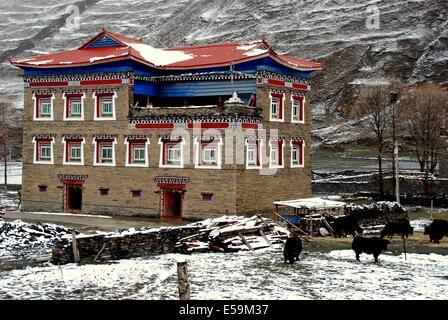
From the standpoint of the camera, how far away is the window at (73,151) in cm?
4284

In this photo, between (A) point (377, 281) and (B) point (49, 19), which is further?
(B) point (49, 19)

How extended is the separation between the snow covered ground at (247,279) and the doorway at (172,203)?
44.6ft

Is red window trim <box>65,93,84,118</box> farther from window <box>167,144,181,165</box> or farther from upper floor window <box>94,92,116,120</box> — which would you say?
window <box>167,144,181,165</box>

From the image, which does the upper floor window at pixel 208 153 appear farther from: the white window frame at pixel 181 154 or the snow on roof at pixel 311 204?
the snow on roof at pixel 311 204

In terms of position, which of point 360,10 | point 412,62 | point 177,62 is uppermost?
point 360,10

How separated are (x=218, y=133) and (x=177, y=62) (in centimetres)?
793

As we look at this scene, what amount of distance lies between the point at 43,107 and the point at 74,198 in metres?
6.75

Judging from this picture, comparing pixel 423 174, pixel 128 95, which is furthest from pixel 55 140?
pixel 423 174

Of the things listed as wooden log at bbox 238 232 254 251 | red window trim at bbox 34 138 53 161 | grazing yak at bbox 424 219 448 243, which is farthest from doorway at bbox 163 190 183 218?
grazing yak at bbox 424 219 448 243

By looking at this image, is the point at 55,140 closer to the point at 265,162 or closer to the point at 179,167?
the point at 179,167

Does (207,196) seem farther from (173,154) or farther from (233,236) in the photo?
(233,236)

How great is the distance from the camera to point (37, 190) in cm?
4434

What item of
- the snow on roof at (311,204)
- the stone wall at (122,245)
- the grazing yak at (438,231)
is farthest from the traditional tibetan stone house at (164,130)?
the grazing yak at (438,231)
